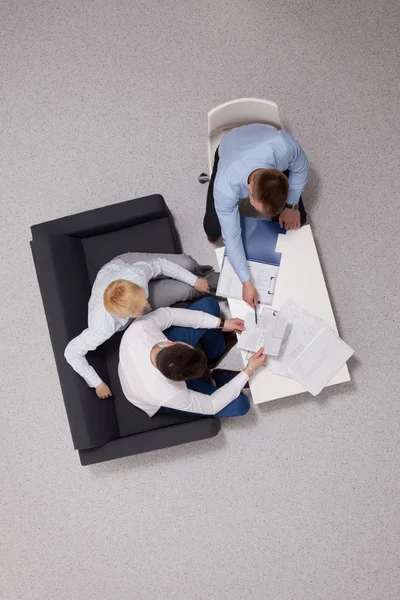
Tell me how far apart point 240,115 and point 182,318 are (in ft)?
3.49

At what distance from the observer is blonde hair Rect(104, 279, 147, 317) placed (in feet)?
7.64

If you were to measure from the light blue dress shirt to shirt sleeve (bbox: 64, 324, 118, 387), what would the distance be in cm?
70

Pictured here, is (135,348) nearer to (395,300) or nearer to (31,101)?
(395,300)

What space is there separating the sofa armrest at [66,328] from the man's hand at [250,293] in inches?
35.5

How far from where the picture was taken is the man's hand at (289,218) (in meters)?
2.68

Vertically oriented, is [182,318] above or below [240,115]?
below

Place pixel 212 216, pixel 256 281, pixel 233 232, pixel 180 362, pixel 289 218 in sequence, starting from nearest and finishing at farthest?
pixel 180 362, pixel 233 232, pixel 256 281, pixel 289 218, pixel 212 216

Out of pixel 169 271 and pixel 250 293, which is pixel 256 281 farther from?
pixel 169 271

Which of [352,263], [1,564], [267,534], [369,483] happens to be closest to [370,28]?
[352,263]

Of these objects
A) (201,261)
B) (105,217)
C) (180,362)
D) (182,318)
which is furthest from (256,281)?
(105,217)

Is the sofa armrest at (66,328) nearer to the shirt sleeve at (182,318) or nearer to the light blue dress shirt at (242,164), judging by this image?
the shirt sleeve at (182,318)

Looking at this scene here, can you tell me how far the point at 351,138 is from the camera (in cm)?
324

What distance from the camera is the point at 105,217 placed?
2.80 metres

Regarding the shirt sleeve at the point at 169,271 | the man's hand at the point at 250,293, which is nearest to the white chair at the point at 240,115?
the shirt sleeve at the point at 169,271
